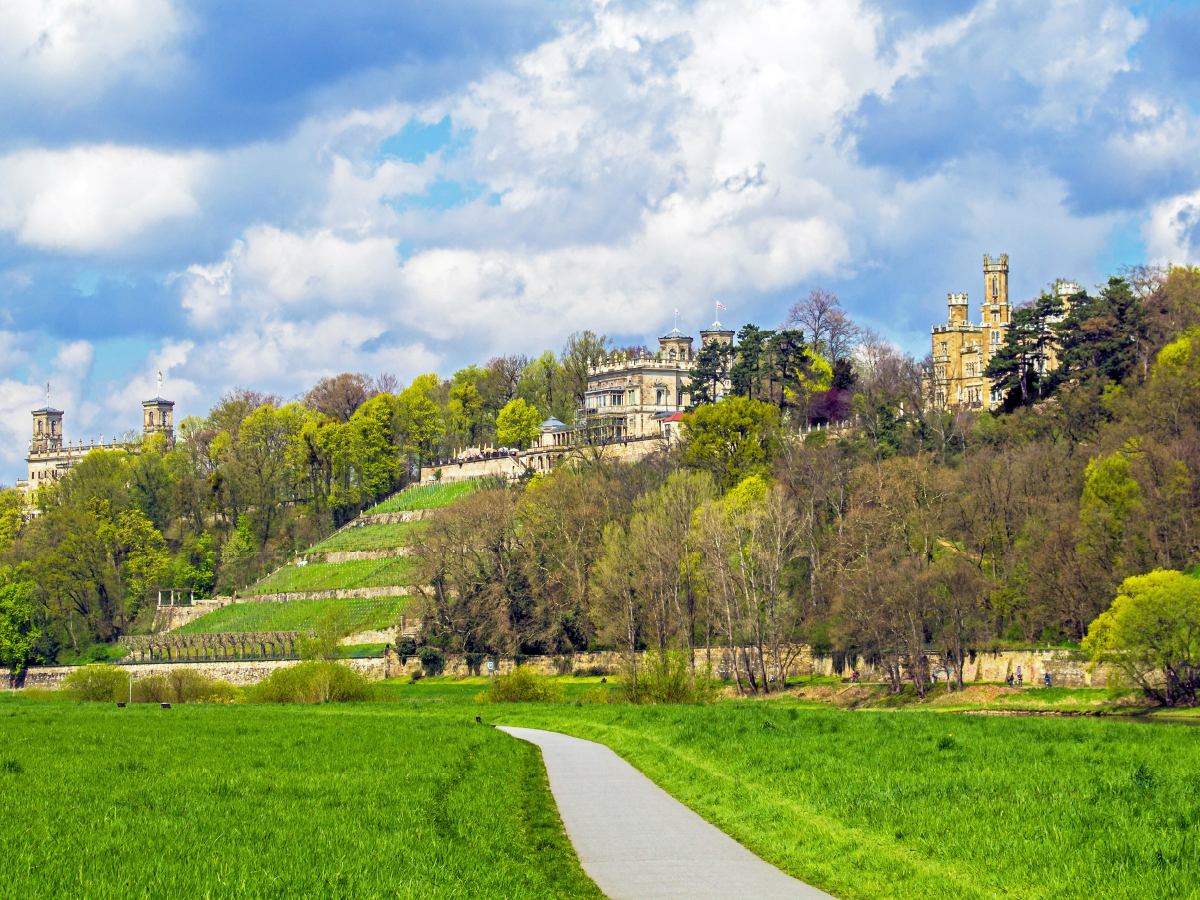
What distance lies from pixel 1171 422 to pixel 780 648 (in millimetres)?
20307

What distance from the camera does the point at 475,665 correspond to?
234ft

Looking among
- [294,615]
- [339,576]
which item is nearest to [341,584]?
[339,576]

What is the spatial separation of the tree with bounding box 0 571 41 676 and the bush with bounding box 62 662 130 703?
124ft

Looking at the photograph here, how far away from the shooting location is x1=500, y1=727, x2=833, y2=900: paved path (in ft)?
38.2

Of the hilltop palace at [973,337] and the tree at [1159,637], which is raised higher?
the hilltop palace at [973,337]

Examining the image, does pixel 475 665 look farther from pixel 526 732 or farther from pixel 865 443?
pixel 526 732

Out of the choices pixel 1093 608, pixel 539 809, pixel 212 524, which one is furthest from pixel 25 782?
pixel 212 524

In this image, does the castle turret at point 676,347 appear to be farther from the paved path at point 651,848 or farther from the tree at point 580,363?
the paved path at point 651,848

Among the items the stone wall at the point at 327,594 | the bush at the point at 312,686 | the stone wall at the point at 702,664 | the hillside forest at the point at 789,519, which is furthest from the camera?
the stone wall at the point at 327,594

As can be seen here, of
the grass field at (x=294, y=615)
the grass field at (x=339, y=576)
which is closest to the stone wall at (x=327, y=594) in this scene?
the grass field at (x=339, y=576)

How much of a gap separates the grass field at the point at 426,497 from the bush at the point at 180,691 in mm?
51180

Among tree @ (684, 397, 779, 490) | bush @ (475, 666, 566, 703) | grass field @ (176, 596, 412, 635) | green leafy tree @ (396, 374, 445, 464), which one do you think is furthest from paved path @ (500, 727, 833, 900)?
green leafy tree @ (396, 374, 445, 464)

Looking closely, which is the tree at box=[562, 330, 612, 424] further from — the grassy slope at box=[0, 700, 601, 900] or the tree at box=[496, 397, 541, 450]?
the grassy slope at box=[0, 700, 601, 900]

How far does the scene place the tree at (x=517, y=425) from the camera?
407ft
